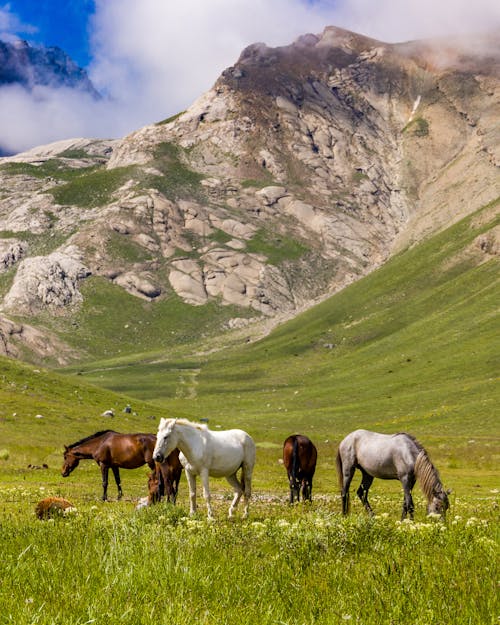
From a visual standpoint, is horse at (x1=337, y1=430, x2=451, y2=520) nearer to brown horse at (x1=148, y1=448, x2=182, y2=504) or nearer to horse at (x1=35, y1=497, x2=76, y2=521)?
brown horse at (x1=148, y1=448, x2=182, y2=504)

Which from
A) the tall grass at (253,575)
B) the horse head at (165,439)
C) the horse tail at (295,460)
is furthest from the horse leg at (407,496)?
the horse tail at (295,460)

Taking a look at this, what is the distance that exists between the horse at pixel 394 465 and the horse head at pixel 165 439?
679 centimetres

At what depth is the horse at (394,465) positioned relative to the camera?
19.2 m

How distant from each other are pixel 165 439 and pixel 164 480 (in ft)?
15.9

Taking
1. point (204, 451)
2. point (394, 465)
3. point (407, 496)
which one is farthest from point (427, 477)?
point (204, 451)

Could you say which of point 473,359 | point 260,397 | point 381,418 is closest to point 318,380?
point 260,397

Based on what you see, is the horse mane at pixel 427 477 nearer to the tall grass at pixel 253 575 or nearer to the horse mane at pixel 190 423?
the horse mane at pixel 190 423

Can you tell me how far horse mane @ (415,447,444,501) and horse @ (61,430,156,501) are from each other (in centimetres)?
1366

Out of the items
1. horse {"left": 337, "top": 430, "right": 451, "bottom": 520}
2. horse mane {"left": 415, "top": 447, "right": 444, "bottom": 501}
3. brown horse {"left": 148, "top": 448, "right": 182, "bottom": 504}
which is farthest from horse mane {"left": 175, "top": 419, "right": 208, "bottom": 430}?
horse mane {"left": 415, "top": 447, "right": 444, "bottom": 501}

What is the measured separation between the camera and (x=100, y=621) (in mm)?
6078

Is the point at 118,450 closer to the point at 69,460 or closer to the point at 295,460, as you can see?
the point at 69,460

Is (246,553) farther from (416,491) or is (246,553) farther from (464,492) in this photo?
(464,492)

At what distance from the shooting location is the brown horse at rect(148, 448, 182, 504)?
2370cm

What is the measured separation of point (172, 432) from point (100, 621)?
46.6 feet
